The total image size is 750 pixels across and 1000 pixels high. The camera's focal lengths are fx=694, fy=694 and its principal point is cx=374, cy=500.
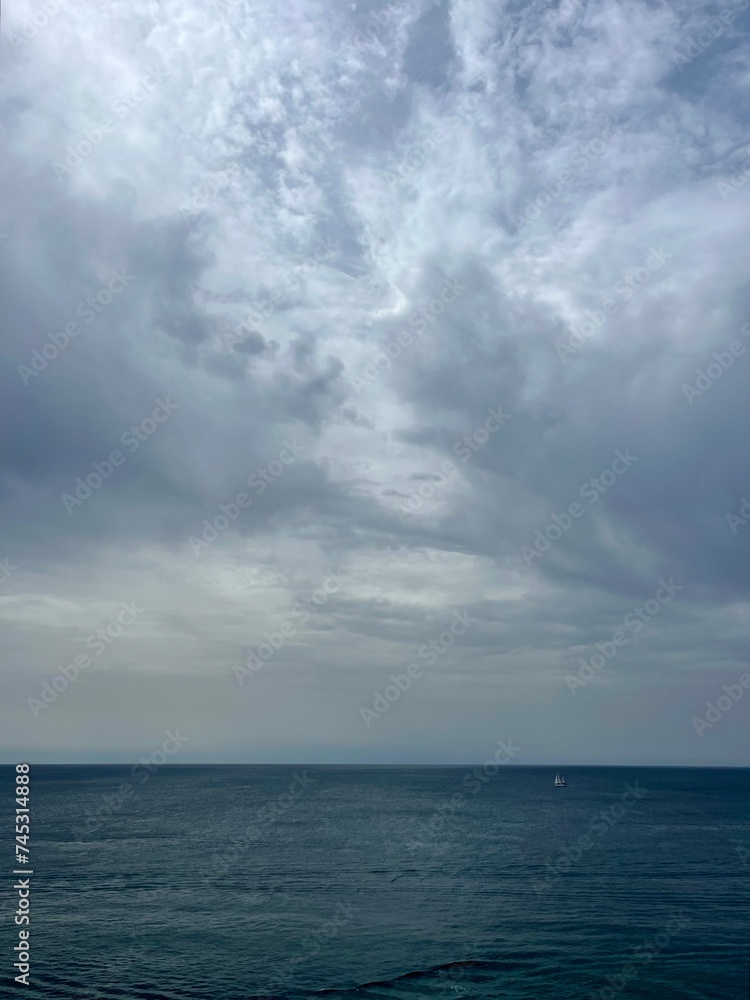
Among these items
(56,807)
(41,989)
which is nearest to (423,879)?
(41,989)

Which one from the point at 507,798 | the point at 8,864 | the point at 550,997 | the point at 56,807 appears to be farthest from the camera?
the point at 507,798

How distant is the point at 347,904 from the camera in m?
58.5

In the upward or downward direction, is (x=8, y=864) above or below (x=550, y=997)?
above

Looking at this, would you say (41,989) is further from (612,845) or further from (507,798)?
(507,798)

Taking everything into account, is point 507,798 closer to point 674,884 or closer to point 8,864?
point 674,884

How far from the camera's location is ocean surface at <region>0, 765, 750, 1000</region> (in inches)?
1610

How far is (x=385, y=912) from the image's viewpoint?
55969 millimetres

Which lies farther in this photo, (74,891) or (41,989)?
(74,891)

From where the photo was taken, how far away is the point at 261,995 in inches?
1535

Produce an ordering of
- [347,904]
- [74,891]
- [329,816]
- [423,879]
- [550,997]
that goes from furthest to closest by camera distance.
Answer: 1. [329,816]
2. [423,879]
3. [74,891]
4. [347,904]
5. [550,997]

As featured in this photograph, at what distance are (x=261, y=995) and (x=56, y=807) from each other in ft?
435

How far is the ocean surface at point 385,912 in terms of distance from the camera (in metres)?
40.9

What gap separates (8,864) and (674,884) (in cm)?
6895

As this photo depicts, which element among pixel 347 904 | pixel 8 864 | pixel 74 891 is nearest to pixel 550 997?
pixel 347 904
